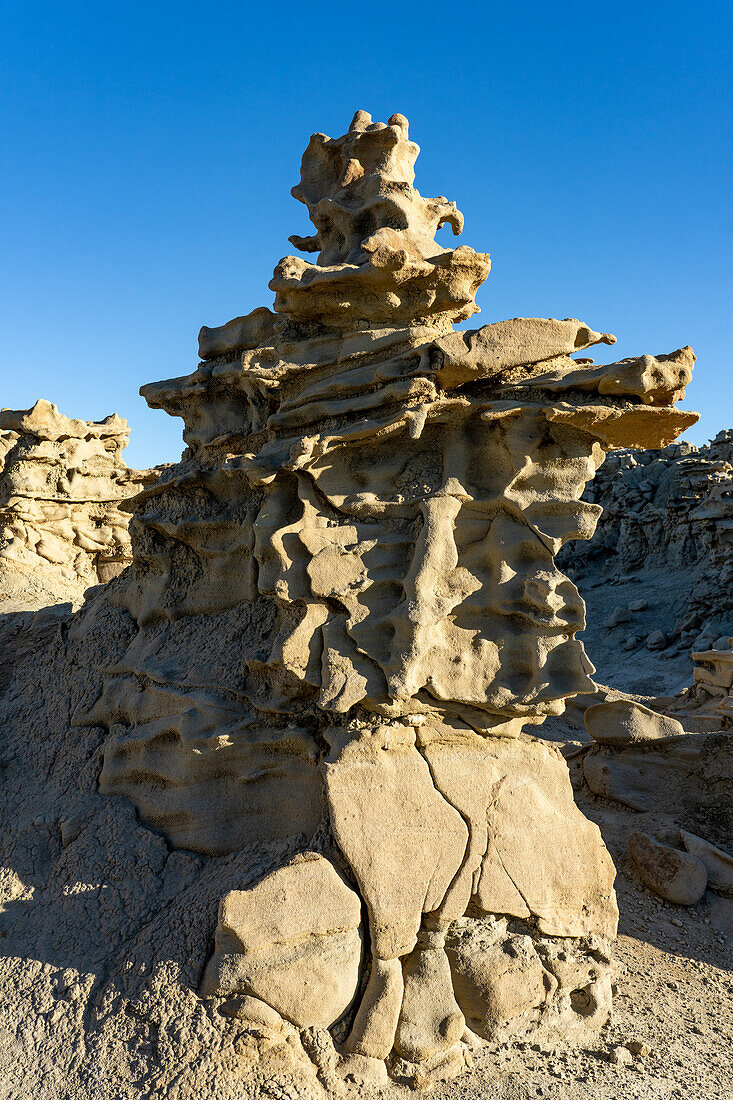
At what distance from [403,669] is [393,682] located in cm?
8

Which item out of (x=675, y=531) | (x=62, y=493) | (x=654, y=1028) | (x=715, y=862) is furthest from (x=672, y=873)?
(x=675, y=531)

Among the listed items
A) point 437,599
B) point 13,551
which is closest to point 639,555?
point 13,551

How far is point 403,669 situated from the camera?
3.73 m

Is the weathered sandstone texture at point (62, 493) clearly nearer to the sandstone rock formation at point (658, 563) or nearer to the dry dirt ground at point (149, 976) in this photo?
the dry dirt ground at point (149, 976)

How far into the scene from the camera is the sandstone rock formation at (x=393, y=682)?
134 inches

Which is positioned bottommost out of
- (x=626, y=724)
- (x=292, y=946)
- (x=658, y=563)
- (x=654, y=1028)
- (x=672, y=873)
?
(x=654, y=1028)

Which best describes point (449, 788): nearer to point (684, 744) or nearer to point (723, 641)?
point (684, 744)

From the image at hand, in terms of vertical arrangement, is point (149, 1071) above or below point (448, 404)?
below

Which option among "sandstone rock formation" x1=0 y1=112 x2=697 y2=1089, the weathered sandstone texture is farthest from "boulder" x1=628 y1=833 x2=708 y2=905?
the weathered sandstone texture

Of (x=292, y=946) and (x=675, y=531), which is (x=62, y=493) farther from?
(x=675, y=531)

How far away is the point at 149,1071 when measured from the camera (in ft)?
10.3

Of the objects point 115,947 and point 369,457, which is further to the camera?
point 369,457

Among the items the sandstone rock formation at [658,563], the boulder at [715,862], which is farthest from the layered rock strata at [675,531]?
the boulder at [715,862]

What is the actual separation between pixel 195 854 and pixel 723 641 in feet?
45.5
